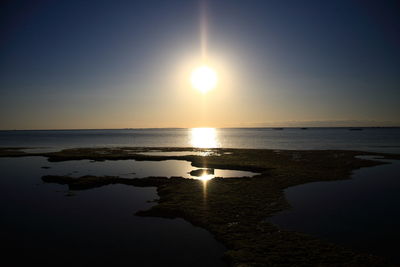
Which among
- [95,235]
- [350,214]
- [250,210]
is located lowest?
[95,235]

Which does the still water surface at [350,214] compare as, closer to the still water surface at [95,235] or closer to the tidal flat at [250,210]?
the tidal flat at [250,210]

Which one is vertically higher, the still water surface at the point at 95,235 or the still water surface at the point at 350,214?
the still water surface at the point at 350,214


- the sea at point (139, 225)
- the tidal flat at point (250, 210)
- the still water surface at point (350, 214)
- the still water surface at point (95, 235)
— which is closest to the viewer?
the tidal flat at point (250, 210)

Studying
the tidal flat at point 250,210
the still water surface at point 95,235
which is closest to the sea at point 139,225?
the still water surface at point 95,235

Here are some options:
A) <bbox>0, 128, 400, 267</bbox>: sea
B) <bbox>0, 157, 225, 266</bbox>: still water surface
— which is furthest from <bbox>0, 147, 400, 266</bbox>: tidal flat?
<bbox>0, 157, 225, 266</bbox>: still water surface

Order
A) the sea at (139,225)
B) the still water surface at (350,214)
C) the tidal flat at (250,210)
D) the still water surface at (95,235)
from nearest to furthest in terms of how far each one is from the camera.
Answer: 1. the tidal flat at (250,210)
2. the still water surface at (95,235)
3. the sea at (139,225)
4. the still water surface at (350,214)

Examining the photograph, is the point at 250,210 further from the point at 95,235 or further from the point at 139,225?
the point at 95,235

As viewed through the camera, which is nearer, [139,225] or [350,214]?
[139,225]

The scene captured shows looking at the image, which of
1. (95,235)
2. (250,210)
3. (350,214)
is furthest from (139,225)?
(350,214)

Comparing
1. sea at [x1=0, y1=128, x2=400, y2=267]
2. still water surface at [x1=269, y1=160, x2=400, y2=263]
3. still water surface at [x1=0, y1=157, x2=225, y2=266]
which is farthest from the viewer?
still water surface at [x1=269, y1=160, x2=400, y2=263]

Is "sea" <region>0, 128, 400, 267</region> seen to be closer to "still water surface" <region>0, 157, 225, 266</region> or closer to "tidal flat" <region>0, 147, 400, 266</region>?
"still water surface" <region>0, 157, 225, 266</region>

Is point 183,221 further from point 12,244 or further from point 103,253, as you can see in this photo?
point 12,244

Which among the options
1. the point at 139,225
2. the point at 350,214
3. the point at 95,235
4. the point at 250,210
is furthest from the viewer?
the point at 250,210

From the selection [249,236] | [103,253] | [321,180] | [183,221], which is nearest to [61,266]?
[103,253]
